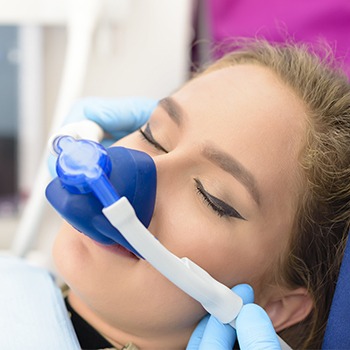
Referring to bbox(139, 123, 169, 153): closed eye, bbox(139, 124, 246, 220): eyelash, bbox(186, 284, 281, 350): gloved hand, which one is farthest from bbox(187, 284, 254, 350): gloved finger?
bbox(139, 123, 169, 153): closed eye

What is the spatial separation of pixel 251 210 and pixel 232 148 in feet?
0.33

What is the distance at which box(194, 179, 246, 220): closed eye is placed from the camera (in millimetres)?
1006

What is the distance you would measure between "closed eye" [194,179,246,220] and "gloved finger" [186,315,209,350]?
188 millimetres

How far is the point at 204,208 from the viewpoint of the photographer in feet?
3.31

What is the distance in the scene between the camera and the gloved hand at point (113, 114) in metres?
1.38

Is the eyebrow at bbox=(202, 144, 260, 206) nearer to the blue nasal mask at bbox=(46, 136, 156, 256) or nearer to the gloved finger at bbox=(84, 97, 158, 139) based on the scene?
the blue nasal mask at bbox=(46, 136, 156, 256)

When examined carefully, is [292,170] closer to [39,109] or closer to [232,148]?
[232,148]

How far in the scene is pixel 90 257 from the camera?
1.03 meters

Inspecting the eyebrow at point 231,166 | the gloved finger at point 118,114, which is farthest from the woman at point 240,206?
the gloved finger at point 118,114

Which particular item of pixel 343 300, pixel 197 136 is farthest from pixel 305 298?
pixel 197 136

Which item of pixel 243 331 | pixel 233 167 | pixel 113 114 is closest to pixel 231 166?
pixel 233 167

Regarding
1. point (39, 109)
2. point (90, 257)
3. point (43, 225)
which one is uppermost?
point (90, 257)

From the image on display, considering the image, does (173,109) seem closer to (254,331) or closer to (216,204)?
(216,204)

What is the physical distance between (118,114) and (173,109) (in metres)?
0.33
